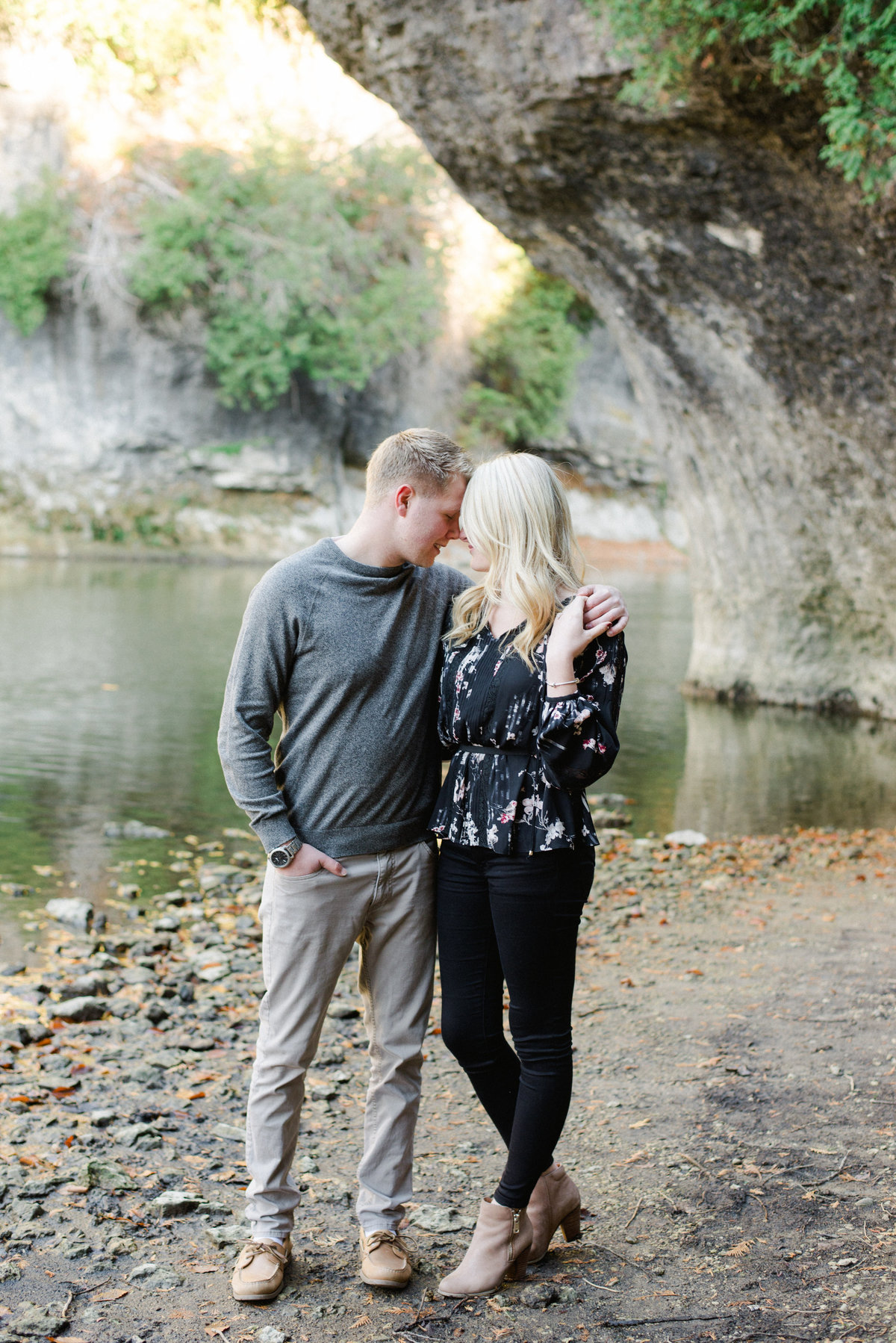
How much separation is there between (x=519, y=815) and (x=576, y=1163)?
5.11ft

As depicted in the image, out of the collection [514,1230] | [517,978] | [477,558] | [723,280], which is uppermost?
[723,280]

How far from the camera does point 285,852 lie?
296 cm

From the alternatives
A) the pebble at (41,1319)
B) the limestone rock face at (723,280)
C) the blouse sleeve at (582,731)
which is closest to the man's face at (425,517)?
the blouse sleeve at (582,731)

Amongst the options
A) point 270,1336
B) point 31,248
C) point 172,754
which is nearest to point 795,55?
point 172,754

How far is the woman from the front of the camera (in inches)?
112

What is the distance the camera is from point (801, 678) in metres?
15.4

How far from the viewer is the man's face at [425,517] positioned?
3037 mm

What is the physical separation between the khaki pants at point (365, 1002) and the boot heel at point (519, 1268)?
0.32m

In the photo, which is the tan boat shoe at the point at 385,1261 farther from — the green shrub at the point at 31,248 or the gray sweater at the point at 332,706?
the green shrub at the point at 31,248

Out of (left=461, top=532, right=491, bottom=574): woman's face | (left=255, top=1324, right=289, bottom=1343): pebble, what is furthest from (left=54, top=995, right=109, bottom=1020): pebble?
(left=461, top=532, right=491, bottom=574): woman's face

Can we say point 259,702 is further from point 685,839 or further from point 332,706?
point 685,839

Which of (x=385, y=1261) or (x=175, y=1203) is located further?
(x=175, y=1203)

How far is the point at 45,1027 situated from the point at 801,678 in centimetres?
1229

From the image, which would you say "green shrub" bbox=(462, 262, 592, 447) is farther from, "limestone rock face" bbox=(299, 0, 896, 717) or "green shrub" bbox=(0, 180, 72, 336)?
"limestone rock face" bbox=(299, 0, 896, 717)
